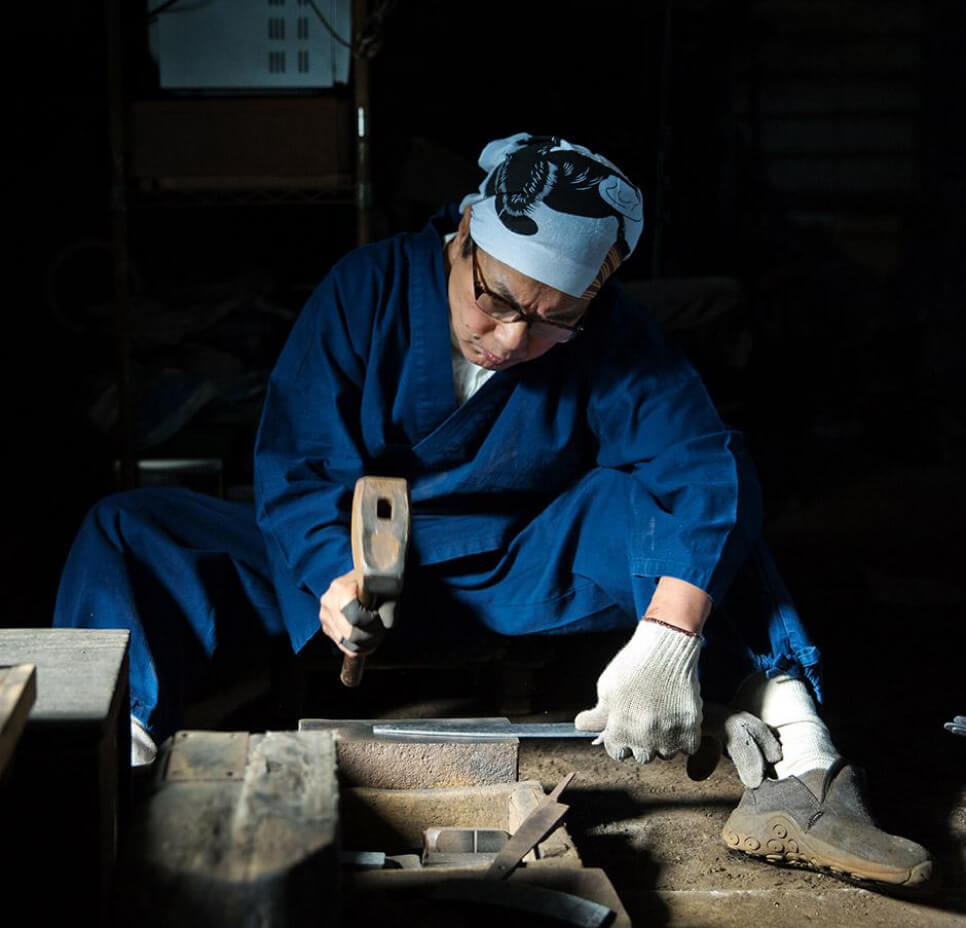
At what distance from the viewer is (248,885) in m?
1.20

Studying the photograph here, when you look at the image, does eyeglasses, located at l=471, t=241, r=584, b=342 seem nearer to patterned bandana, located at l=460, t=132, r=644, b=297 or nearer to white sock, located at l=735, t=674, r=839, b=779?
patterned bandana, located at l=460, t=132, r=644, b=297

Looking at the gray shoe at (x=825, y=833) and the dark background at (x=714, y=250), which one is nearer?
the gray shoe at (x=825, y=833)

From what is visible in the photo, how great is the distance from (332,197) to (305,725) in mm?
2190

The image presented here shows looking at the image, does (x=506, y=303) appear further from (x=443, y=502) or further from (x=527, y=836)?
(x=527, y=836)

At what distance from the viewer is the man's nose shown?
7.00ft

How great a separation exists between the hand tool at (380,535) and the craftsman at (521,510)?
0.14 metres

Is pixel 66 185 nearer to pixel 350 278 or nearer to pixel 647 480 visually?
pixel 350 278

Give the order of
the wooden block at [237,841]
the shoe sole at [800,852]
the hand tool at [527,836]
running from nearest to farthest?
1. the wooden block at [237,841]
2. the hand tool at [527,836]
3. the shoe sole at [800,852]

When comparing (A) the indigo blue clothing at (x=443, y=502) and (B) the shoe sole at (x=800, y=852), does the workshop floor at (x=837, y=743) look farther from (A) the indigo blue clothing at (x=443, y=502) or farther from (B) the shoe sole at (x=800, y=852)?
(A) the indigo blue clothing at (x=443, y=502)

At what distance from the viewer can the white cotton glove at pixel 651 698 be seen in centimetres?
197

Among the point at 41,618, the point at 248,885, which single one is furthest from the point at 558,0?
the point at 248,885

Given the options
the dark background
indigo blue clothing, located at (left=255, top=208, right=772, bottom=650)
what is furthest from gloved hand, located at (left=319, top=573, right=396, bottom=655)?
the dark background

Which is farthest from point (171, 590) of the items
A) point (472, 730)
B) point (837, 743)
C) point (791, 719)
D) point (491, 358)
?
point (837, 743)

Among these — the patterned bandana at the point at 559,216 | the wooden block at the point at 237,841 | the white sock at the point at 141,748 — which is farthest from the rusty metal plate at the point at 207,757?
the patterned bandana at the point at 559,216
